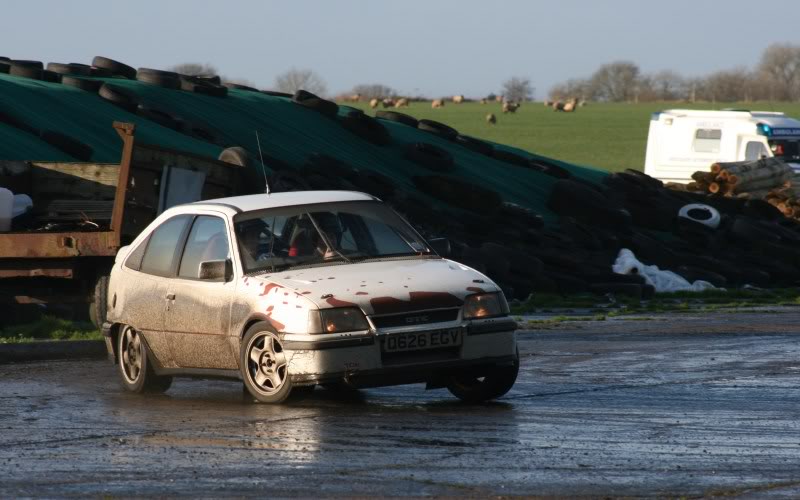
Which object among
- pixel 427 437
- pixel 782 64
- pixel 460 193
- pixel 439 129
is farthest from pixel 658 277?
pixel 782 64

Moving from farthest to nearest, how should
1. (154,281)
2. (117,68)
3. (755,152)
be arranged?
1. (755,152)
2. (117,68)
3. (154,281)

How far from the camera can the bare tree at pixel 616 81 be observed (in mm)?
186000

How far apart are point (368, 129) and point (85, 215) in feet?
48.5

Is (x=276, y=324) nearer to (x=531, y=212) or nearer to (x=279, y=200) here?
(x=279, y=200)

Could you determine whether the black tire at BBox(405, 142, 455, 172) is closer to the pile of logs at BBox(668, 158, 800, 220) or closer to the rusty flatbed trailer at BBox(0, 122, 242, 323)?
the pile of logs at BBox(668, 158, 800, 220)

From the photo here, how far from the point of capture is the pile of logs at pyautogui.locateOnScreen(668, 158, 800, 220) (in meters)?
34.0

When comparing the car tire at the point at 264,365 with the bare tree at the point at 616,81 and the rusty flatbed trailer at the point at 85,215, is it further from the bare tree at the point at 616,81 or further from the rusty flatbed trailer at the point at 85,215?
the bare tree at the point at 616,81

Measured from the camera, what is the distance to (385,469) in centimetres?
725

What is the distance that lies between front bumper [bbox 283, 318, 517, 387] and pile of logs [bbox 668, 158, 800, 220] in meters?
24.9

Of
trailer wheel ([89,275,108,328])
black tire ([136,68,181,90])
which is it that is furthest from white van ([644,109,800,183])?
trailer wheel ([89,275,108,328])

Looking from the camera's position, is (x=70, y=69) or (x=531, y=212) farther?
(x=70, y=69)

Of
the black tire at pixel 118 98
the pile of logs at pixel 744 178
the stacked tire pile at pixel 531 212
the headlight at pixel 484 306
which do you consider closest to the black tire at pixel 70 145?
the stacked tire pile at pixel 531 212

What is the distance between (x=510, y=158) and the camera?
107 ft

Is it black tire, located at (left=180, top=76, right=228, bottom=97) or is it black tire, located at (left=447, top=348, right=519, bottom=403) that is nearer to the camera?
black tire, located at (left=447, top=348, right=519, bottom=403)
